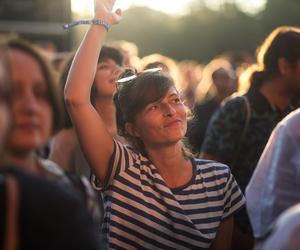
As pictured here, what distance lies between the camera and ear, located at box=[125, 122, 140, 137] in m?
4.23

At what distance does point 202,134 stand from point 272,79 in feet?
9.81

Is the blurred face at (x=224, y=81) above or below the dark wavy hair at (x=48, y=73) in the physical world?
below

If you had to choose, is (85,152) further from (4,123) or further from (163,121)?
(4,123)

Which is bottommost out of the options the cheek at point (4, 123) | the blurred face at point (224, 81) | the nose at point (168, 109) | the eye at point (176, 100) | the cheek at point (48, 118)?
the blurred face at point (224, 81)

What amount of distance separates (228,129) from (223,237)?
1052 millimetres

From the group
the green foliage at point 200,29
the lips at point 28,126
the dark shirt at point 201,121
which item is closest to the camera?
the lips at point 28,126

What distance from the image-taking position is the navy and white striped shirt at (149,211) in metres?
3.90

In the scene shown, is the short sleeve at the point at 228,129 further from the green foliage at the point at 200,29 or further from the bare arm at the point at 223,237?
the green foliage at the point at 200,29

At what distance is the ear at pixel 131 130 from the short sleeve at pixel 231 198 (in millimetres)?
474

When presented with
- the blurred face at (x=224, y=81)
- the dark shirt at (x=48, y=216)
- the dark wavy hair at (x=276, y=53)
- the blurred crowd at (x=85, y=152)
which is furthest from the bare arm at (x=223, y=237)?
the blurred face at (x=224, y=81)

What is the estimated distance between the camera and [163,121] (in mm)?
4098

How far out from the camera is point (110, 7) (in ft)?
13.4

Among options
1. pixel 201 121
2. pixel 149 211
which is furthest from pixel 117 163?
pixel 201 121

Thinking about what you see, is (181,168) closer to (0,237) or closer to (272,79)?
(272,79)
